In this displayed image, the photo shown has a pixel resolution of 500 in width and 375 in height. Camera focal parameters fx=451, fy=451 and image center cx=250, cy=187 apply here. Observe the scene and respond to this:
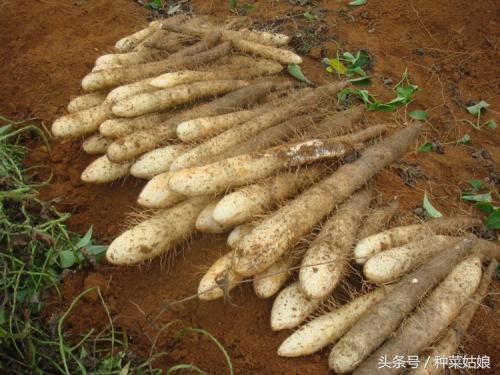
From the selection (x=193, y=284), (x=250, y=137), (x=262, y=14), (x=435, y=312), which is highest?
(x=262, y=14)

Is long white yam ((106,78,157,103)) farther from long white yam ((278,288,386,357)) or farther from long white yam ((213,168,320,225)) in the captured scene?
long white yam ((278,288,386,357))

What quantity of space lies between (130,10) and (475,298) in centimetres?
365

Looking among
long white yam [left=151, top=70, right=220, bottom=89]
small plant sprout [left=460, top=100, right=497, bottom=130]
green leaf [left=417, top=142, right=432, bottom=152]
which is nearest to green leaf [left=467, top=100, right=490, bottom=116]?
small plant sprout [left=460, top=100, right=497, bottom=130]

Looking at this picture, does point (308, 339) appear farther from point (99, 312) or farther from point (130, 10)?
point (130, 10)

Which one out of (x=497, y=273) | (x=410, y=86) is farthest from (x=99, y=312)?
(x=410, y=86)

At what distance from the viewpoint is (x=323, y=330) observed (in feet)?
6.29

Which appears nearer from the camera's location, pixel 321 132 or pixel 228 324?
pixel 228 324

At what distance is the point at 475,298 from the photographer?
2.16 meters

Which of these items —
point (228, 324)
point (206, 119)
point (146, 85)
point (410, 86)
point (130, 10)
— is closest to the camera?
point (228, 324)

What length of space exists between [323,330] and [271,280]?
309 mm

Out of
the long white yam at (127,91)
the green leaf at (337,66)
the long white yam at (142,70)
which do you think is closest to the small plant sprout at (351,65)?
the green leaf at (337,66)

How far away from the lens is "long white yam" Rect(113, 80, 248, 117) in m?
2.59

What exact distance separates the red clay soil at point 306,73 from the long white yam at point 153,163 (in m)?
0.20

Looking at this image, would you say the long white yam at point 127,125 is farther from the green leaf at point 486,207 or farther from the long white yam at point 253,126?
the green leaf at point 486,207
